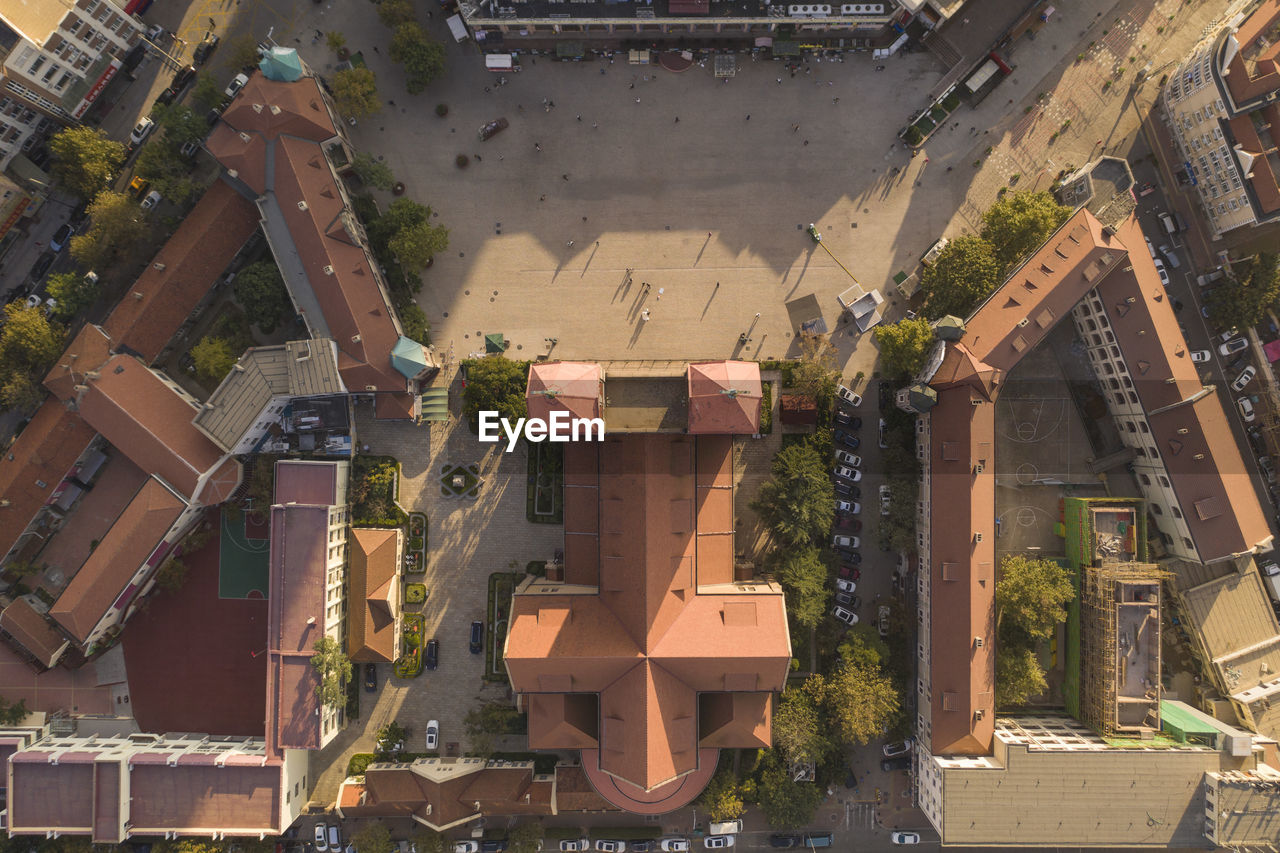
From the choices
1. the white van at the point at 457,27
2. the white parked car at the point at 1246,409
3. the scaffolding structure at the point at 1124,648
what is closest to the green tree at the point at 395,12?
the white van at the point at 457,27

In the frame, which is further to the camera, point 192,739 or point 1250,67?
point 192,739

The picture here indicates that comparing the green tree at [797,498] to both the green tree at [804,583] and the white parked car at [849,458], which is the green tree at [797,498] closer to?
the green tree at [804,583]

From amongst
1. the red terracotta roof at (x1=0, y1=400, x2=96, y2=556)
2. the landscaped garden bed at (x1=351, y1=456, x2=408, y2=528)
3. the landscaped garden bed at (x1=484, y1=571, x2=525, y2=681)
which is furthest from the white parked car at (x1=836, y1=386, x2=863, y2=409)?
the red terracotta roof at (x1=0, y1=400, x2=96, y2=556)

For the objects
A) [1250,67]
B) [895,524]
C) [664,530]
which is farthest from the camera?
[895,524]

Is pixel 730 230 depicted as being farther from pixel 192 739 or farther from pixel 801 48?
pixel 192 739

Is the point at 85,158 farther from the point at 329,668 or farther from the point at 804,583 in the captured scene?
the point at 804,583

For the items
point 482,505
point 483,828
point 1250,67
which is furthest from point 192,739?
point 1250,67
